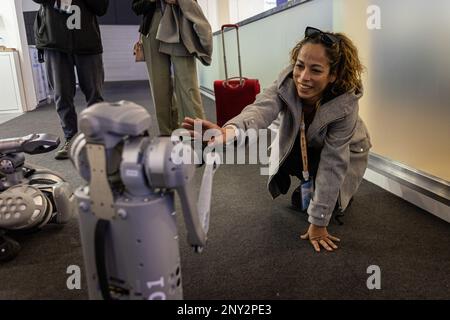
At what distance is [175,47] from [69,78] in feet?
2.09

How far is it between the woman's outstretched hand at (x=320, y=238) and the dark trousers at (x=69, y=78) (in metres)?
1.58

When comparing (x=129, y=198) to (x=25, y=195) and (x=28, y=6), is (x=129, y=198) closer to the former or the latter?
(x=25, y=195)

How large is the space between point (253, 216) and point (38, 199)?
759mm

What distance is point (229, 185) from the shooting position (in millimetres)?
1880

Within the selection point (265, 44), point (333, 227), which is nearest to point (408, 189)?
point (333, 227)

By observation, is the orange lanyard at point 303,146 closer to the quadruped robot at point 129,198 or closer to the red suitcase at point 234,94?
the quadruped robot at point 129,198

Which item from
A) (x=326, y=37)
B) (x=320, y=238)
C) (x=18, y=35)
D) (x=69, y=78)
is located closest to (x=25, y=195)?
(x=320, y=238)

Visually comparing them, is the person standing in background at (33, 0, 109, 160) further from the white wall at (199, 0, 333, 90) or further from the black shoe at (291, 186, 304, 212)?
the black shoe at (291, 186, 304, 212)

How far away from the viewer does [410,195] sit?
157 cm

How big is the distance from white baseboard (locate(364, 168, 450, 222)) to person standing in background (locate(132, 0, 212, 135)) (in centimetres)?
107

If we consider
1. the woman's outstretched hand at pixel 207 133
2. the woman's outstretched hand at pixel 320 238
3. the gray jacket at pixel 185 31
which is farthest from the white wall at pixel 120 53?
the woman's outstretched hand at pixel 207 133

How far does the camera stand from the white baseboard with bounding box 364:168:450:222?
55.9 inches

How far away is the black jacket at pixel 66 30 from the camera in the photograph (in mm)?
2164

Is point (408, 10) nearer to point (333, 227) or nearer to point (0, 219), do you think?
point (333, 227)
